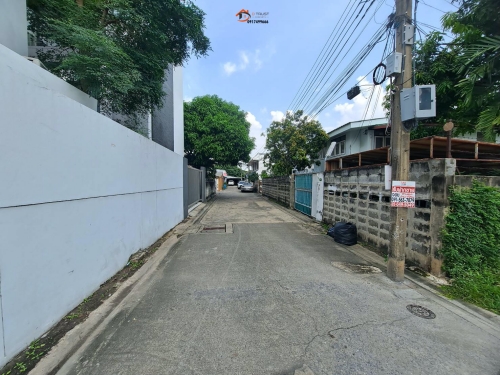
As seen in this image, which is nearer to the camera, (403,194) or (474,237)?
(474,237)

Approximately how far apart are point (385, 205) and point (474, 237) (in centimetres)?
178

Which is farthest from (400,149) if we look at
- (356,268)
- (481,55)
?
(481,55)

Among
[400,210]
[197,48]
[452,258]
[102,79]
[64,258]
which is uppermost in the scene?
[197,48]

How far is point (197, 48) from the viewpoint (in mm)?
6891

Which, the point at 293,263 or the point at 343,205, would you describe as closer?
the point at 293,263

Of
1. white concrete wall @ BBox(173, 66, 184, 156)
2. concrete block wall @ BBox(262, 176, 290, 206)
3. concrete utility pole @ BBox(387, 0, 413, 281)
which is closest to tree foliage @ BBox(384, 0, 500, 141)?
concrete utility pole @ BBox(387, 0, 413, 281)

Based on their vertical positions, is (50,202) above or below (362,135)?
below

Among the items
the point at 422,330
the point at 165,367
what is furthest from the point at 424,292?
the point at 165,367

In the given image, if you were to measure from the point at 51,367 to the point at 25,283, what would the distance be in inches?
31.9

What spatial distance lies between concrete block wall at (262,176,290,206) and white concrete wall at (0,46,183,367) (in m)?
11.5

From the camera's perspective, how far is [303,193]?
11805 millimetres

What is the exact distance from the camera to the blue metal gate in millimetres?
→ 10875

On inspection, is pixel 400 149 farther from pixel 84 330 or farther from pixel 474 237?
pixel 84 330

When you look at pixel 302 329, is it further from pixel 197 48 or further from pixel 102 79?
pixel 197 48
